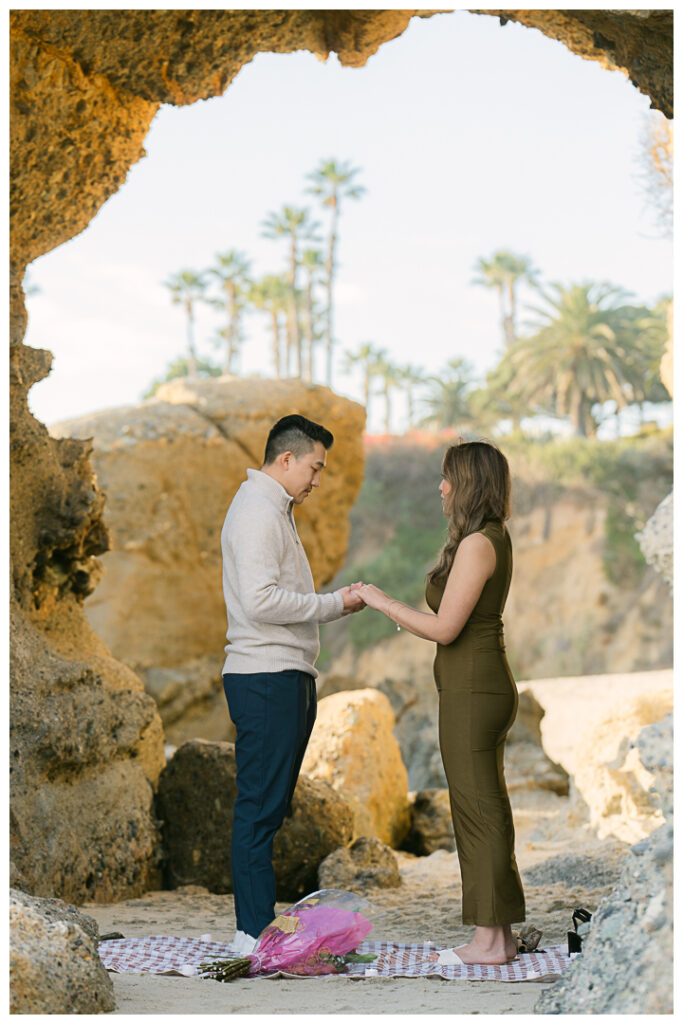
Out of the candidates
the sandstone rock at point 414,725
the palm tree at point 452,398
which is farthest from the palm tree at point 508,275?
the sandstone rock at point 414,725

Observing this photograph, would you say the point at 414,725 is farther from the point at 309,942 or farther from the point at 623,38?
the point at 623,38

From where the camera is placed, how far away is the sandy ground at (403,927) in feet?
10.6

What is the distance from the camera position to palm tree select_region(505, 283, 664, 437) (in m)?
30.7

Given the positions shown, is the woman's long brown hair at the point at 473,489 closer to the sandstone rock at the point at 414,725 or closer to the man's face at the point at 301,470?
the man's face at the point at 301,470

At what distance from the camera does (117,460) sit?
1333 centimetres

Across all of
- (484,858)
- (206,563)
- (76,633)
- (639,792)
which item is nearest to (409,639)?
(206,563)

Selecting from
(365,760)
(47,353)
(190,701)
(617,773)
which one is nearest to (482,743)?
(47,353)

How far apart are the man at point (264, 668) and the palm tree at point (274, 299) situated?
33167 mm

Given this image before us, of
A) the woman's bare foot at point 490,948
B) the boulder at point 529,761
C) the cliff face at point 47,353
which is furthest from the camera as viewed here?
the boulder at point 529,761

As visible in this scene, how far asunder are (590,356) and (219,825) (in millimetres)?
27000

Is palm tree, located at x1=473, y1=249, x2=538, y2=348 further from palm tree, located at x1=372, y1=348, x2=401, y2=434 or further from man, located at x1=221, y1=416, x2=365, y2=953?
man, located at x1=221, y1=416, x2=365, y2=953

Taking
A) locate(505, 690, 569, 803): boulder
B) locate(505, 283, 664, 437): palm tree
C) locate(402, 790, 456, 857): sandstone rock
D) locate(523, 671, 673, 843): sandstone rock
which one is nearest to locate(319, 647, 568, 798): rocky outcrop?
locate(505, 690, 569, 803): boulder

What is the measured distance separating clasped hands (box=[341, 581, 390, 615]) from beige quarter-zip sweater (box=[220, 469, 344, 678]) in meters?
0.04

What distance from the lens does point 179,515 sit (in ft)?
44.6
